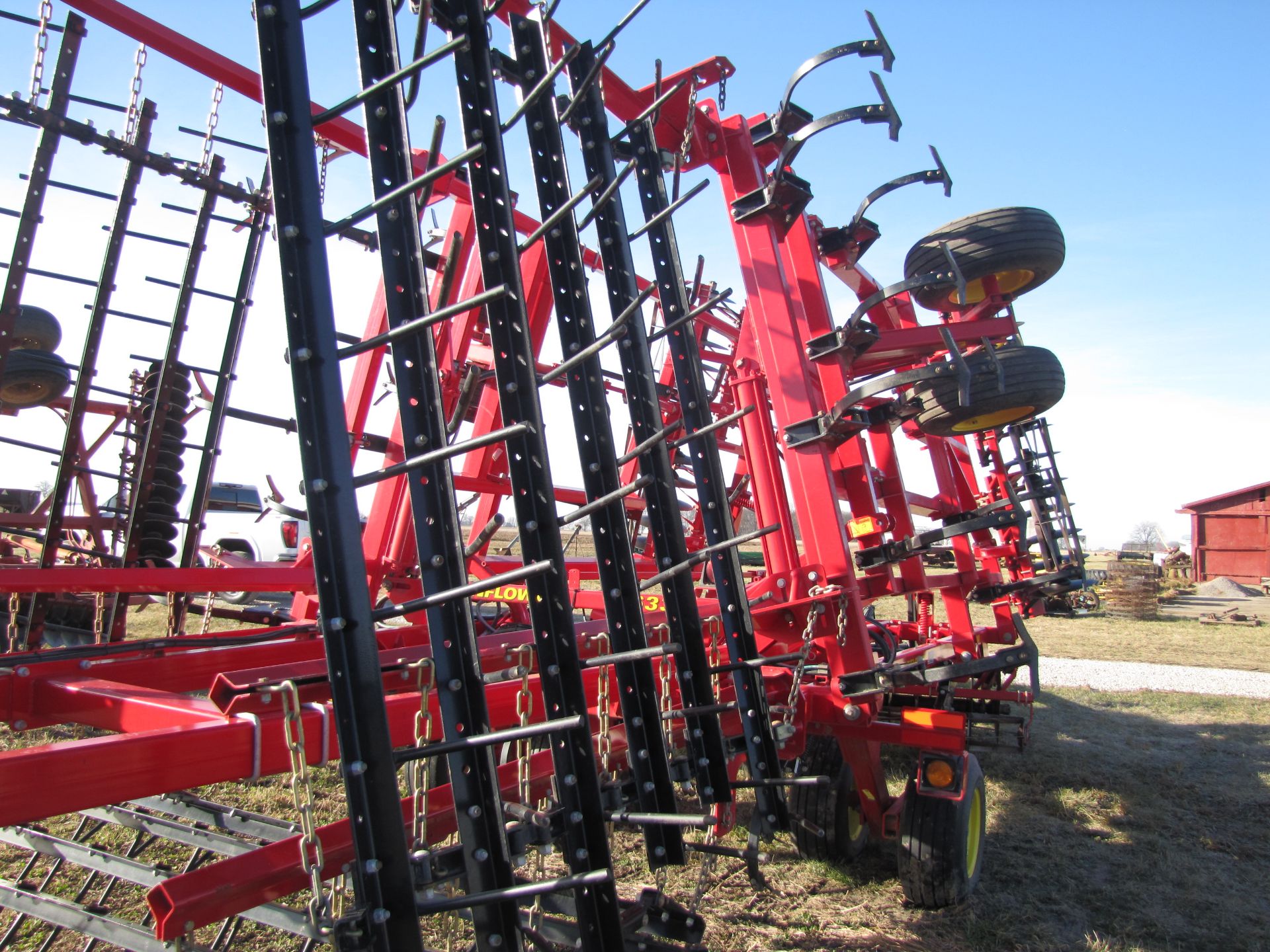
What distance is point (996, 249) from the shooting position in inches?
183

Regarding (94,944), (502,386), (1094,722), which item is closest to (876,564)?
(502,386)

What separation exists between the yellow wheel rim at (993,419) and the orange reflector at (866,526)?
2.91 feet

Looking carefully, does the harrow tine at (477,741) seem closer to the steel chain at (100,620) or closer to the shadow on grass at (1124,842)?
the shadow on grass at (1124,842)

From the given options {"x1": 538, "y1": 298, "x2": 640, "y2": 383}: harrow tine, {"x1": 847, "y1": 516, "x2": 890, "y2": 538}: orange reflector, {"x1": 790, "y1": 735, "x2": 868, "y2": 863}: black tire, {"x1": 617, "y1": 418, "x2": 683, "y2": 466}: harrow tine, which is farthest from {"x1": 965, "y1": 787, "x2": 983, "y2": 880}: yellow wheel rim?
{"x1": 538, "y1": 298, "x2": 640, "y2": 383}: harrow tine

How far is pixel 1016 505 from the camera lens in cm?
441

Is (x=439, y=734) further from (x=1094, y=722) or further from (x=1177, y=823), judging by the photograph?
(x=1094, y=722)

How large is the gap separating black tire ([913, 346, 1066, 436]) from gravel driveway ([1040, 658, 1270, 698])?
22.1 ft

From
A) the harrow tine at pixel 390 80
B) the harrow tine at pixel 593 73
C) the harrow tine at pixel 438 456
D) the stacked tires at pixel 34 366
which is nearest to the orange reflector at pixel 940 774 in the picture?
the harrow tine at pixel 438 456

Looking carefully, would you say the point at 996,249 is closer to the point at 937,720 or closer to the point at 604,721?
the point at 937,720

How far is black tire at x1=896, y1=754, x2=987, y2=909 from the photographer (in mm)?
3615

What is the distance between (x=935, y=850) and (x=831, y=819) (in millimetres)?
599

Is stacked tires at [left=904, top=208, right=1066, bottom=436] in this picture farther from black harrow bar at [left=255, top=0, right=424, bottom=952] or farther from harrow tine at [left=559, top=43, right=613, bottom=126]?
black harrow bar at [left=255, top=0, right=424, bottom=952]

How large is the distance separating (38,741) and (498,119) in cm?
624

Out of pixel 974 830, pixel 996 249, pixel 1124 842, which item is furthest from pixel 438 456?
pixel 1124 842
